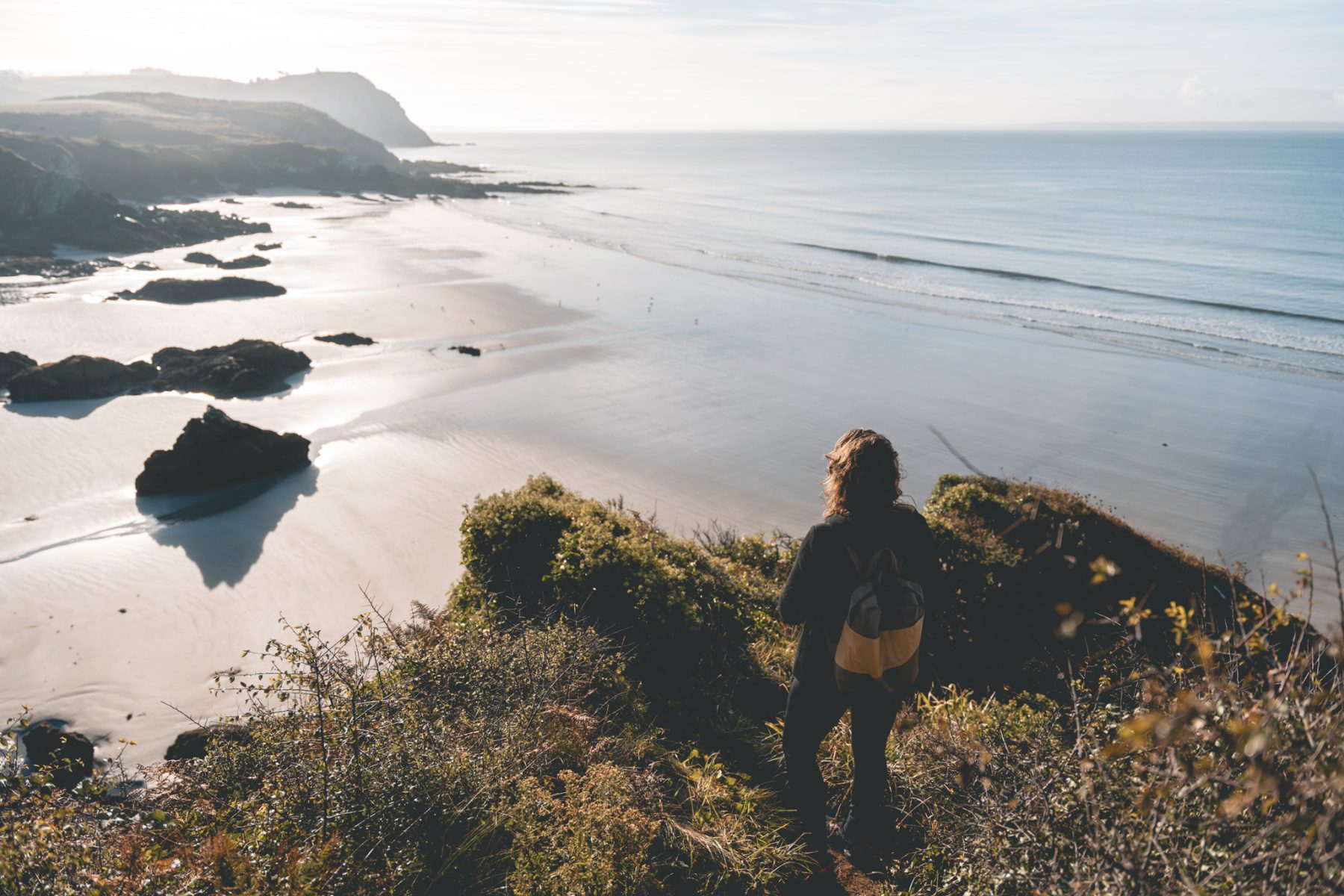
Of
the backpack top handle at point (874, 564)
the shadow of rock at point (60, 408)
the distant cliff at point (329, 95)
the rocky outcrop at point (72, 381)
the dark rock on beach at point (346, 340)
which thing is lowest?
the shadow of rock at point (60, 408)

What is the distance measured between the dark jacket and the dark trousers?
0.90 ft

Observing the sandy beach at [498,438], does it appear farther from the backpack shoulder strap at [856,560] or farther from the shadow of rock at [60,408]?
the backpack shoulder strap at [856,560]

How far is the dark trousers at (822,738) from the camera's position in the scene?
4.09 metres

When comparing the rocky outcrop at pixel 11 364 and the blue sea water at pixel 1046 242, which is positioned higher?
the blue sea water at pixel 1046 242

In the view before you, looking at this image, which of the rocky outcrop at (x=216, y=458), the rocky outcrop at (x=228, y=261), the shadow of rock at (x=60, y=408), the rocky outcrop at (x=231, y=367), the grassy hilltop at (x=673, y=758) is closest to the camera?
the grassy hilltop at (x=673, y=758)

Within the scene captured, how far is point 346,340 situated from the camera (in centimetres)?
2258

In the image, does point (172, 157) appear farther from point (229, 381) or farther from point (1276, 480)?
point (1276, 480)

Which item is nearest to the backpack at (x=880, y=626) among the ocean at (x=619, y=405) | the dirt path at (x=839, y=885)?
the dirt path at (x=839, y=885)

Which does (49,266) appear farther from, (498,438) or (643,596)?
(643,596)

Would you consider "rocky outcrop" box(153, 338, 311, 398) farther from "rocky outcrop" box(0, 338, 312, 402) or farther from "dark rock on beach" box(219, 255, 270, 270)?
"dark rock on beach" box(219, 255, 270, 270)

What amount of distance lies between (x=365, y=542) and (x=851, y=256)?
32.5 metres

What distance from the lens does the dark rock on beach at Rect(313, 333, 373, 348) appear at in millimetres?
22531

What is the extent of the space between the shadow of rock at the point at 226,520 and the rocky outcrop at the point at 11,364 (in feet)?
28.4

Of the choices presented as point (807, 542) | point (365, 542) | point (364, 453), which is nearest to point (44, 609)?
point (365, 542)
